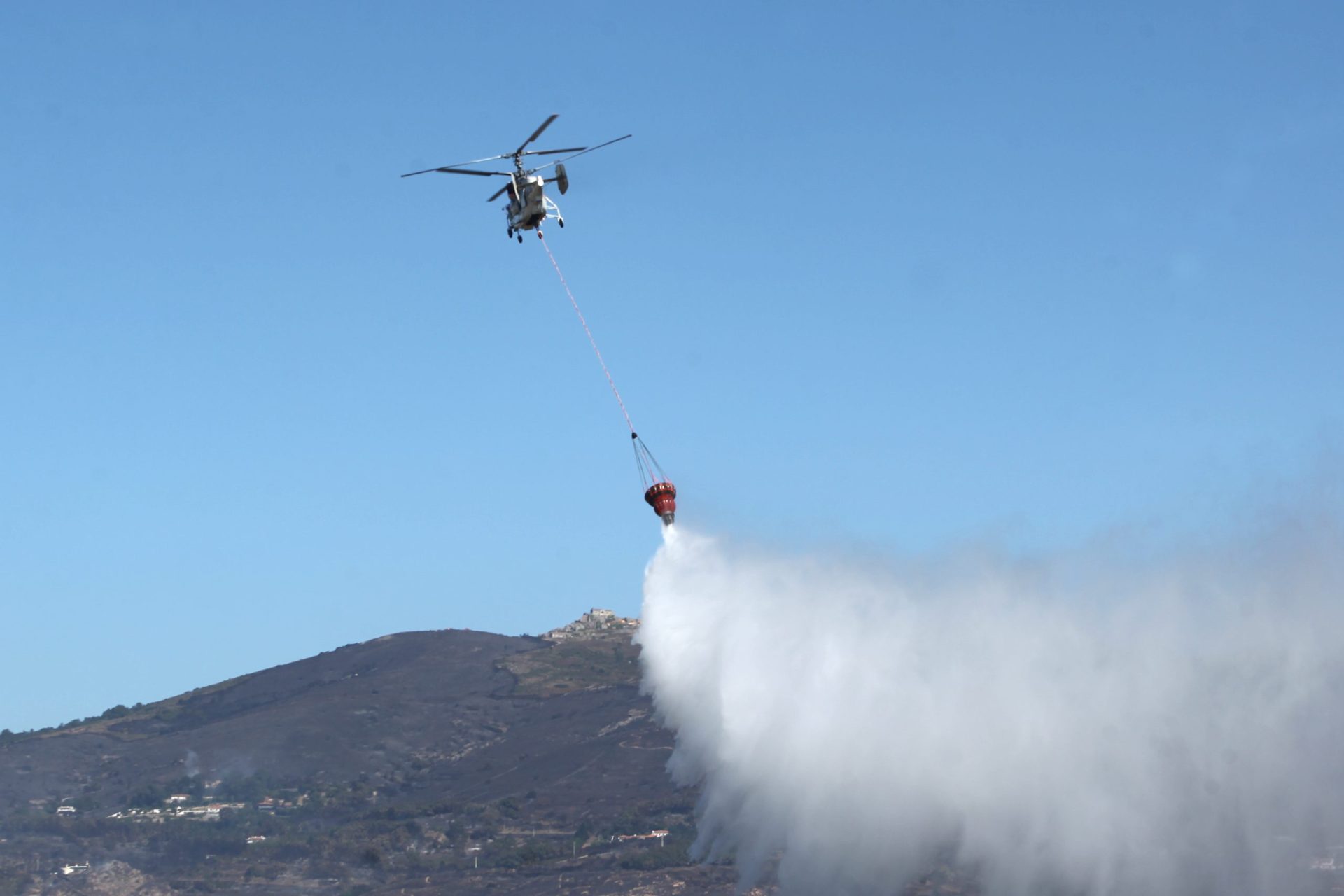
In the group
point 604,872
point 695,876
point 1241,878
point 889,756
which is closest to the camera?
point 889,756

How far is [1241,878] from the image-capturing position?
337ft

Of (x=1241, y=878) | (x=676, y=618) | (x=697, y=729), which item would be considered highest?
(x=676, y=618)

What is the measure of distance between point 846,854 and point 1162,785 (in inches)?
964

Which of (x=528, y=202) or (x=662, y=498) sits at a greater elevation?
(x=528, y=202)

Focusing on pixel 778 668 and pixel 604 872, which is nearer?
pixel 778 668

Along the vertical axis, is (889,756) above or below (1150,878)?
above

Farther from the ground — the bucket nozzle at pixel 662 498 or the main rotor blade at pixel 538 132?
the main rotor blade at pixel 538 132

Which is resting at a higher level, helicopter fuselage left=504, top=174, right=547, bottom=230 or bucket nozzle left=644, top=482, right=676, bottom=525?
helicopter fuselage left=504, top=174, right=547, bottom=230

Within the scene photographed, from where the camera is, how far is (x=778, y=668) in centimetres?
9425

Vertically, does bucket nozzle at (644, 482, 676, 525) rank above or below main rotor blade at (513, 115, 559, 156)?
below

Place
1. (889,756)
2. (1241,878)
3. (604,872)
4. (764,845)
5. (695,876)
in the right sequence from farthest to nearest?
1. (604,872)
2. (695,876)
3. (1241,878)
4. (889,756)
5. (764,845)

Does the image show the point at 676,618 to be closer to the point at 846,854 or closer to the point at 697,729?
the point at 697,729

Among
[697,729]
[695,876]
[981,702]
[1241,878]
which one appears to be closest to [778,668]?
[697,729]

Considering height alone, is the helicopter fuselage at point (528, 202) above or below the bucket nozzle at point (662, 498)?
above
